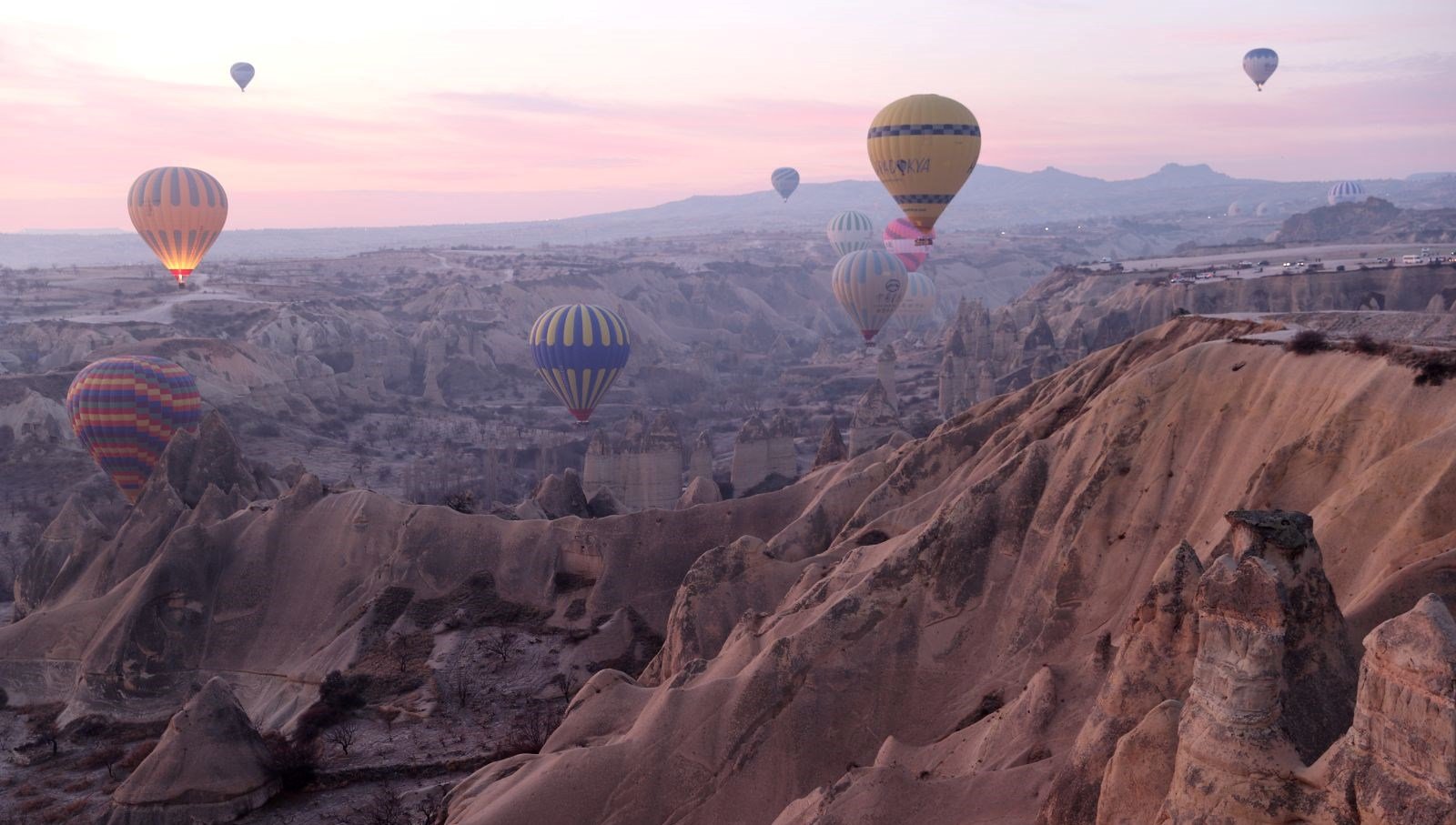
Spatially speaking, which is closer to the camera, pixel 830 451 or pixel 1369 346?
pixel 1369 346

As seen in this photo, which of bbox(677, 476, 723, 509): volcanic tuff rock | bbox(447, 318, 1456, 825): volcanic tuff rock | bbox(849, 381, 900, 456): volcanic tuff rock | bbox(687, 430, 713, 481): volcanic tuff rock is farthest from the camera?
bbox(687, 430, 713, 481): volcanic tuff rock

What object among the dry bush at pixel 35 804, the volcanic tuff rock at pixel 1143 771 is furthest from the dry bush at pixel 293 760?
the volcanic tuff rock at pixel 1143 771

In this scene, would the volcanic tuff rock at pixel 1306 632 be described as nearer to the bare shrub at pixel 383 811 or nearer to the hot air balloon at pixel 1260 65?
the bare shrub at pixel 383 811

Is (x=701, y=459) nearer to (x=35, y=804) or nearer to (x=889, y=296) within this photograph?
(x=35, y=804)

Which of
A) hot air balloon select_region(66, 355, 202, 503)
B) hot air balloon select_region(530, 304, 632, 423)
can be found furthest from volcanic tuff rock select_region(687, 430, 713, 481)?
hot air balloon select_region(66, 355, 202, 503)

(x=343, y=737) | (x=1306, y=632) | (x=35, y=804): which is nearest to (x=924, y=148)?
(x=343, y=737)

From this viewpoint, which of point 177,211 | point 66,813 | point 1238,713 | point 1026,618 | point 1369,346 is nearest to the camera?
point 1238,713

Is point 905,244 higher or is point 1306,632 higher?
point 905,244

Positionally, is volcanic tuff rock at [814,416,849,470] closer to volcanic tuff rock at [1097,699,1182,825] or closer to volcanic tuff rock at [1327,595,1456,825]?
volcanic tuff rock at [1097,699,1182,825]
